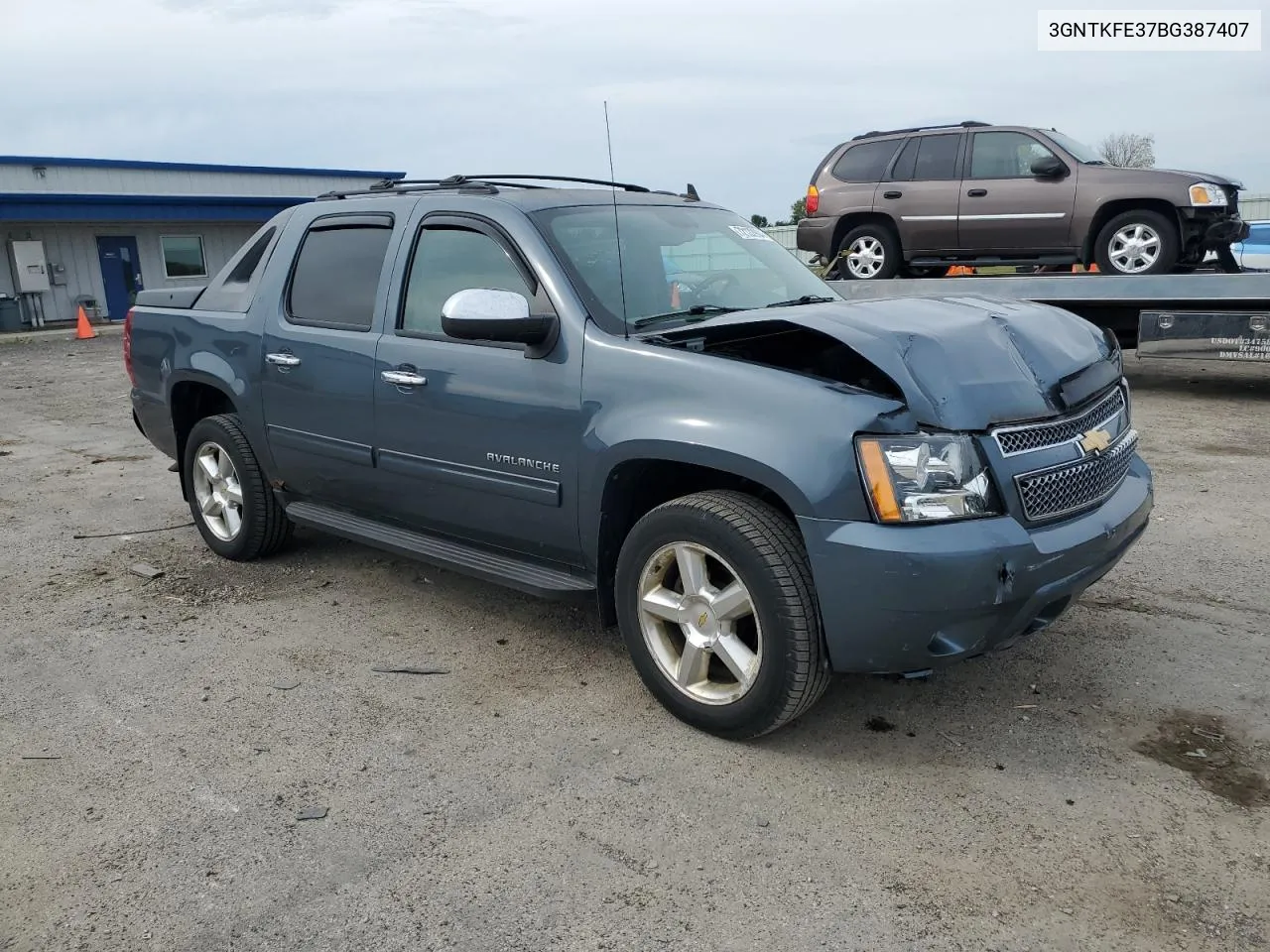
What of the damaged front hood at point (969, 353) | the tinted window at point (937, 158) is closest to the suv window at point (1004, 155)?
the tinted window at point (937, 158)

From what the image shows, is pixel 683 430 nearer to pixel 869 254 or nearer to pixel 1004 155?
pixel 1004 155

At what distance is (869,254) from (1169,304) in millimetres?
3143

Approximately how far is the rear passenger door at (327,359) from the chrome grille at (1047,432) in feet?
8.44

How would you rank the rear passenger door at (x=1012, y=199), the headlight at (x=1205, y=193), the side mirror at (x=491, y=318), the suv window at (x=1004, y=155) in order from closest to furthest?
the side mirror at (x=491, y=318), the headlight at (x=1205, y=193), the rear passenger door at (x=1012, y=199), the suv window at (x=1004, y=155)

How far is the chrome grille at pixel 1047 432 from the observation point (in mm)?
3227

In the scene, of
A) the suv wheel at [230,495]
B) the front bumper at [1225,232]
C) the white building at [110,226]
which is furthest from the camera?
the white building at [110,226]

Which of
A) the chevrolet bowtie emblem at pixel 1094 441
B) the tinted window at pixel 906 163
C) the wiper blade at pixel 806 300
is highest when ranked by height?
the tinted window at pixel 906 163

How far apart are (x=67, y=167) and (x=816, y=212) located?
2322cm

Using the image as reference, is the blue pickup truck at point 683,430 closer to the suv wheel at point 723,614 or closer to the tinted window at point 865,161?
the suv wheel at point 723,614

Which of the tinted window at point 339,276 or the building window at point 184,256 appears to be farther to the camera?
the building window at point 184,256

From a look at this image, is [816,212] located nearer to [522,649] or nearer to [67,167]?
[522,649]

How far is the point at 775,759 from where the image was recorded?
3.41m

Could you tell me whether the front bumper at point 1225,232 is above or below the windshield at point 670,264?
below

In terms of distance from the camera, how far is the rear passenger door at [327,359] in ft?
15.0
